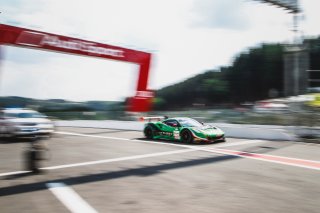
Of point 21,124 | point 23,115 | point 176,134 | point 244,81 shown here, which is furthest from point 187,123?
point 244,81

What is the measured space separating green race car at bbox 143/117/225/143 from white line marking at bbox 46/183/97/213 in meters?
7.55

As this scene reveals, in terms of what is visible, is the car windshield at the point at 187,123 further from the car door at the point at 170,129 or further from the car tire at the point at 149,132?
the car tire at the point at 149,132

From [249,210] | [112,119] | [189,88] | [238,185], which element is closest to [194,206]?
[249,210]

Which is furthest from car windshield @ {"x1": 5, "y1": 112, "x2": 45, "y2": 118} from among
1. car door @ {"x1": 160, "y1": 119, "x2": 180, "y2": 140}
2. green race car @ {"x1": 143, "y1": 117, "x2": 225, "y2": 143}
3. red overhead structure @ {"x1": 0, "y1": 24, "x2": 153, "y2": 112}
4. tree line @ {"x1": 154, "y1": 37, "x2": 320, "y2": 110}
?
tree line @ {"x1": 154, "y1": 37, "x2": 320, "y2": 110}

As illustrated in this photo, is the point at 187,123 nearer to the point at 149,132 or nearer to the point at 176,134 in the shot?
the point at 176,134

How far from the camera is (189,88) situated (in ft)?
310

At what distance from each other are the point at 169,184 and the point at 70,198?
185 centimetres

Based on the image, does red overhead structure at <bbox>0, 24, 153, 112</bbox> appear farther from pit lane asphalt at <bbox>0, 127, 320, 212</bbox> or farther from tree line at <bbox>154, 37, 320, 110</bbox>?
tree line at <bbox>154, 37, 320, 110</bbox>

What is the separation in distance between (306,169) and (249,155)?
101 inches

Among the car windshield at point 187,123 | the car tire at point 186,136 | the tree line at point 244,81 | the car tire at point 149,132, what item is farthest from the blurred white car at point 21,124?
the tree line at point 244,81

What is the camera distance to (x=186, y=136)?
1378 centimetres

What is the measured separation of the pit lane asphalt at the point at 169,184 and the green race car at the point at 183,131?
2.89 meters

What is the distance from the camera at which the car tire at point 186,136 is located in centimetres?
1354

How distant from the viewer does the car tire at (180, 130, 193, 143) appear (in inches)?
533
